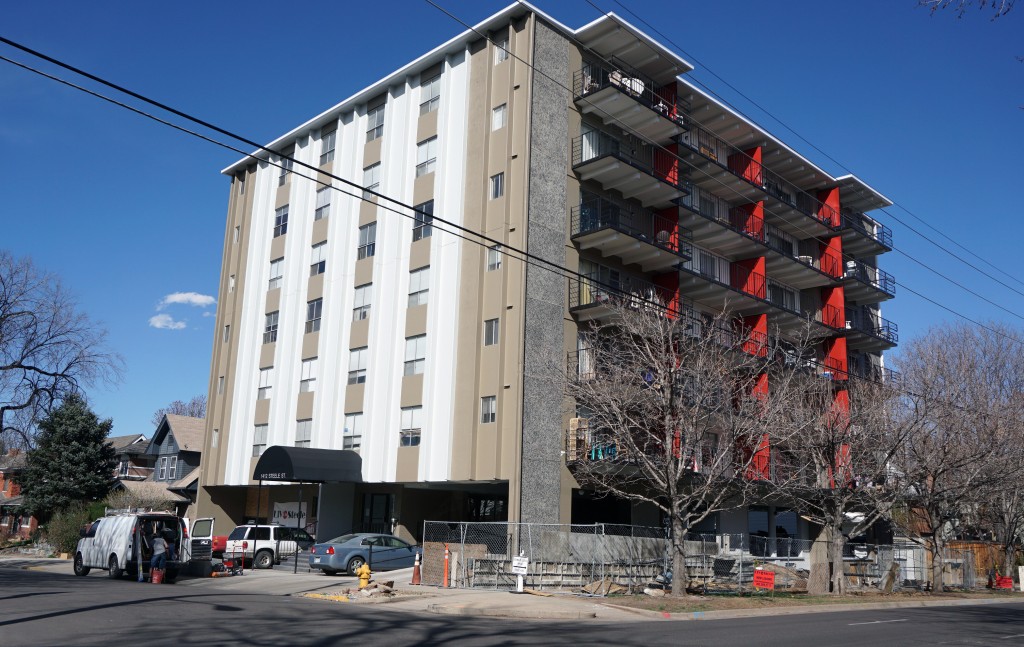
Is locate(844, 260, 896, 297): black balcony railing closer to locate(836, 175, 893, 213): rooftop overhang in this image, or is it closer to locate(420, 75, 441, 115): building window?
locate(836, 175, 893, 213): rooftop overhang

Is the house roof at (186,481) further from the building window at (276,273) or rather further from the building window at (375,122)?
the building window at (375,122)

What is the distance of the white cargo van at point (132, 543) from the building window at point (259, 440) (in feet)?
46.5

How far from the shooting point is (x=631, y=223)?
3716 centimetres

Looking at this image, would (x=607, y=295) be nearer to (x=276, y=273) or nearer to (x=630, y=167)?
(x=630, y=167)

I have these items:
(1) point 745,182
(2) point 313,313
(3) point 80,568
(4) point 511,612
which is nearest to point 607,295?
(1) point 745,182

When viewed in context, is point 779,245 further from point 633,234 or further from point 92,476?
point 92,476

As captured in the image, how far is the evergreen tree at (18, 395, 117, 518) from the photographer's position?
53875mm

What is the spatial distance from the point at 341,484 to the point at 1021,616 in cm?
2678

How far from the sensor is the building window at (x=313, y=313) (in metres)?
41.4

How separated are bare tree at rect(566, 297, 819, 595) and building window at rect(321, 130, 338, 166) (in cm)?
1753

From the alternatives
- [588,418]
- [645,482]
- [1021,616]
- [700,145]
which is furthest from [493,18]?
[1021,616]

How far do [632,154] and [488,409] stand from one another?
42.3 ft

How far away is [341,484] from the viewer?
130 ft

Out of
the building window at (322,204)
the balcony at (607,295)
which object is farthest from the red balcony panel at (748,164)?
the building window at (322,204)
